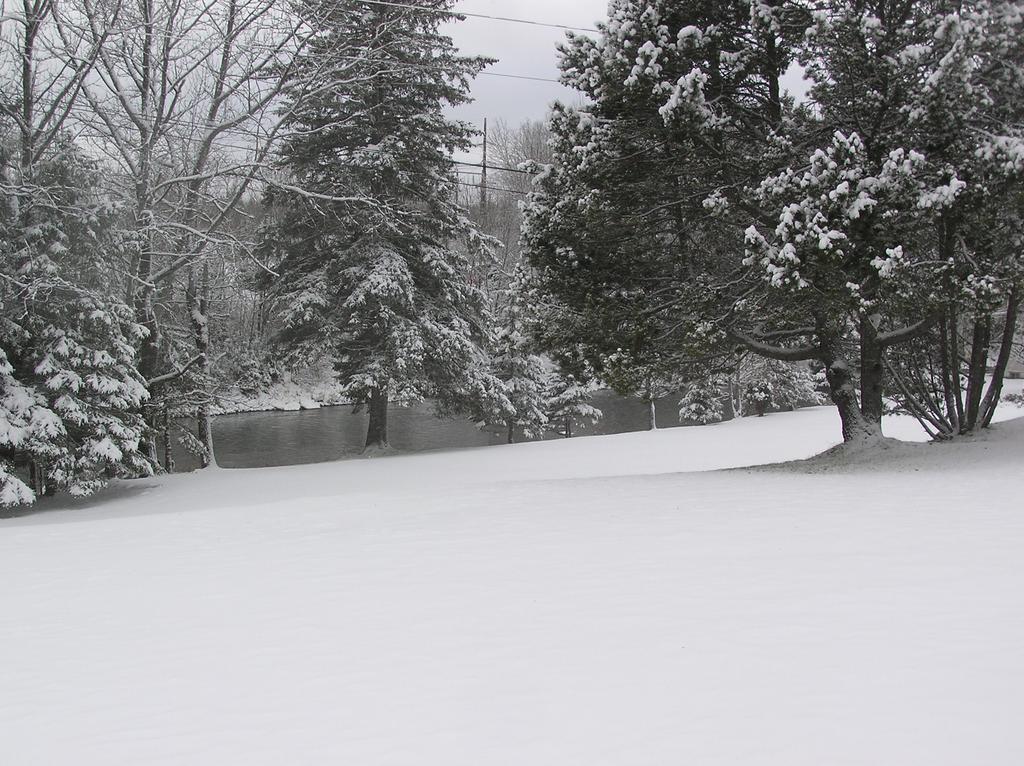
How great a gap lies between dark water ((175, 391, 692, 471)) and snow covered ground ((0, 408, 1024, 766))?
12549 mm

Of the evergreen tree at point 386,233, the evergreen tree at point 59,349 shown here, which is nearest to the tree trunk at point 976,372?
the evergreen tree at point 386,233

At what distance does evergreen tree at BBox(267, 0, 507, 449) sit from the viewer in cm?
1639

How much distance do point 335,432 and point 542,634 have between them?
24243 millimetres

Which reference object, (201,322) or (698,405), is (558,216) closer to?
(201,322)

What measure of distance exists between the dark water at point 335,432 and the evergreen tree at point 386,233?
2945 mm

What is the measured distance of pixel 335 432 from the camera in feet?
90.3

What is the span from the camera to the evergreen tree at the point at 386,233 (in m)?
16.4

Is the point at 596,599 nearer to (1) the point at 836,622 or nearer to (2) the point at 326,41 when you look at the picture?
(1) the point at 836,622

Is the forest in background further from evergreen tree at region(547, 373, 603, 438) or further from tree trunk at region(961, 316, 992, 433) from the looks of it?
evergreen tree at region(547, 373, 603, 438)

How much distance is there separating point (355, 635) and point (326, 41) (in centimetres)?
1435

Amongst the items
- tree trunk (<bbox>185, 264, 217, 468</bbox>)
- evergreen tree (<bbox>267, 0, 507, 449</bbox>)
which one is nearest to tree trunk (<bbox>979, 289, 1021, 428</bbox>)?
evergreen tree (<bbox>267, 0, 507, 449</bbox>)

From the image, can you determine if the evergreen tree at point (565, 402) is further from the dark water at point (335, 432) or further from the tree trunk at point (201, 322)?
the tree trunk at point (201, 322)

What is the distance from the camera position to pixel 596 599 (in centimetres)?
473

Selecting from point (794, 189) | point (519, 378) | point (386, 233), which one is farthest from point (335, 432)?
point (794, 189)
